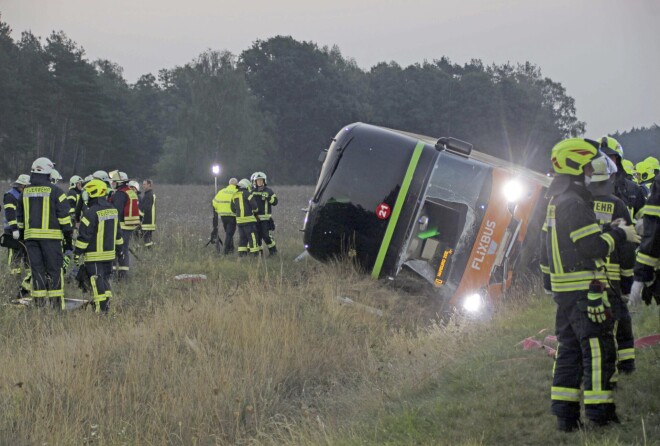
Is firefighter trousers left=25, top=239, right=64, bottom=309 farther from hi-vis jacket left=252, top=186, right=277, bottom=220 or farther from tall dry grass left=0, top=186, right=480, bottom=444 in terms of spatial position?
hi-vis jacket left=252, top=186, right=277, bottom=220

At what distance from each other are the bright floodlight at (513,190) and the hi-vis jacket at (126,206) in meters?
7.18

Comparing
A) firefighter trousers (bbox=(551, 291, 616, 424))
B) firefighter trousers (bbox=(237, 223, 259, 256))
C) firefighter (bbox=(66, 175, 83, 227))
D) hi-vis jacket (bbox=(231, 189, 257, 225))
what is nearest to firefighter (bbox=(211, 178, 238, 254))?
hi-vis jacket (bbox=(231, 189, 257, 225))

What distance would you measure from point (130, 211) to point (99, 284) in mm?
4136

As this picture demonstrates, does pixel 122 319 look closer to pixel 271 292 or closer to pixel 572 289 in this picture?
pixel 271 292

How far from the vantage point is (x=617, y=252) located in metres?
5.04

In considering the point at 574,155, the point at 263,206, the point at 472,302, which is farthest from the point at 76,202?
the point at 574,155

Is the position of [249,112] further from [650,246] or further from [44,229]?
[650,246]

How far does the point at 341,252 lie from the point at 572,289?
15.7ft

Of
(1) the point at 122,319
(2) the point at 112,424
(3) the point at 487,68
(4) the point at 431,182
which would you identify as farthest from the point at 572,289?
(3) the point at 487,68

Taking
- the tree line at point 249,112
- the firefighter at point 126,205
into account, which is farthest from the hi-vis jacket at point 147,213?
the tree line at point 249,112

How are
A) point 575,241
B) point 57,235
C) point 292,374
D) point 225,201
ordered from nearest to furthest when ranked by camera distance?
point 575,241
point 292,374
point 57,235
point 225,201

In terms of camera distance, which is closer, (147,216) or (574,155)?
(574,155)

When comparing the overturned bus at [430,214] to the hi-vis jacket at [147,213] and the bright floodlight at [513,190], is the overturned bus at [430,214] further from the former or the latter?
the hi-vis jacket at [147,213]

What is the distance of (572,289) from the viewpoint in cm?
439
